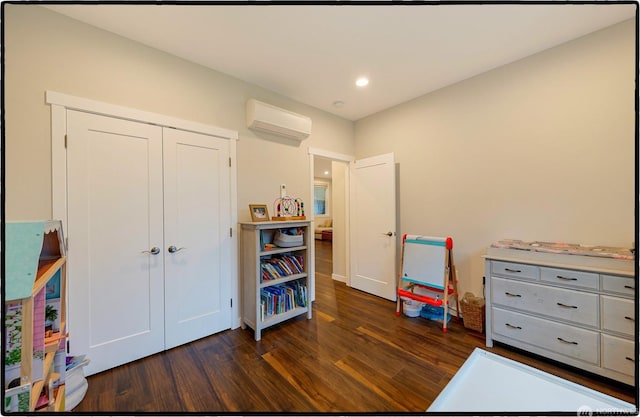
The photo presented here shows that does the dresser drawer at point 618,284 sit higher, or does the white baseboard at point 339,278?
the dresser drawer at point 618,284

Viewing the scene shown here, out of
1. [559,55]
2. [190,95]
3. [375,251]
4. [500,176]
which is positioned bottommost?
[375,251]

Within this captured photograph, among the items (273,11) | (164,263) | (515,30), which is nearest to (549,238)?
(515,30)

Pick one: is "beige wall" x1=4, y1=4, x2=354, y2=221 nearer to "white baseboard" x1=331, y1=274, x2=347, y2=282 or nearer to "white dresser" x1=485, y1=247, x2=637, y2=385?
"white baseboard" x1=331, y1=274, x2=347, y2=282

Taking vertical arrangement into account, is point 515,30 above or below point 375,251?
above

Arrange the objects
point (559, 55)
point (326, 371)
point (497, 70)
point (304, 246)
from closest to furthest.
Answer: point (326, 371) → point (559, 55) → point (497, 70) → point (304, 246)

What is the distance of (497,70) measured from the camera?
2.47 meters

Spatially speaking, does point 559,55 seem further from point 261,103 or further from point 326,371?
point 326,371

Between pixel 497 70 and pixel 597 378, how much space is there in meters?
2.82

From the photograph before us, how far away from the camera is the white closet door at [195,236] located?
7.12 feet

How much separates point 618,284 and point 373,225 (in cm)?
226

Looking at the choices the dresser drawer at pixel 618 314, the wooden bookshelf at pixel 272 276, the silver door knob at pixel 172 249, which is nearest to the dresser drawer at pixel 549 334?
the dresser drawer at pixel 618 314

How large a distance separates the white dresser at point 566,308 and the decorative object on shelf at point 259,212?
2281mm

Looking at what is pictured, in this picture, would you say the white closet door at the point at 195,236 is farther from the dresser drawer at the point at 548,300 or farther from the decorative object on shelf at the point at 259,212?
the dresser drawer at the point at 548,300

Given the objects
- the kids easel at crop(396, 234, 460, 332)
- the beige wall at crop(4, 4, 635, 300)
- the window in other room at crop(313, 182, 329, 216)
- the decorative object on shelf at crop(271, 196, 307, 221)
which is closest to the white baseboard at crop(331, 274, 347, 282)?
the kids easel at crop(396, 234, 460, 332)
